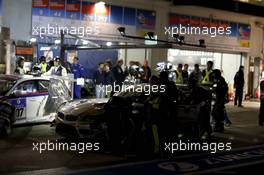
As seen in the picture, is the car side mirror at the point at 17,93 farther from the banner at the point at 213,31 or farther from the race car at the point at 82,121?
the banner at the point at 213,31

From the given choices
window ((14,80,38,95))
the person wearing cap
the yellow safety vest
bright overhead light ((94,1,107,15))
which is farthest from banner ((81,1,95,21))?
window ((14,80,38,95))

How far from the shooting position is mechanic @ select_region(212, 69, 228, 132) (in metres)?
14.6

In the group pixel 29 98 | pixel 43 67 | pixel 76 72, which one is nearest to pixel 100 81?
pixel 76 72

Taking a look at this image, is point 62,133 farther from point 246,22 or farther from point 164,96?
point 246,22

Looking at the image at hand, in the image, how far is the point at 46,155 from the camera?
10.3 metres

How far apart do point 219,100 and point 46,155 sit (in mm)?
6329

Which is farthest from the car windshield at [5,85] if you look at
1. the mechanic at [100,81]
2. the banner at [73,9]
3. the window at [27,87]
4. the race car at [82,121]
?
the banner at [73,9]

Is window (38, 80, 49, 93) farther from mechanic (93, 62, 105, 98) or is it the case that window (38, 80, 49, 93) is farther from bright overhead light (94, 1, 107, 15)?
bright overhead light (94, 1, 107, 15)

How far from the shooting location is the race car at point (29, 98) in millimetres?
12133

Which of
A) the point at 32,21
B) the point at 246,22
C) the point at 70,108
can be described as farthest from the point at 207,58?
the point at 70,108

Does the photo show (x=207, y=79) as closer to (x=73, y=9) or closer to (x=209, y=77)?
(x=209, y=77)

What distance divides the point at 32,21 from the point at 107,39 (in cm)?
358

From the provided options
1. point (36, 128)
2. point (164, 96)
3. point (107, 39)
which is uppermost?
point (107, 39)

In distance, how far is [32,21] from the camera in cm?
1888
